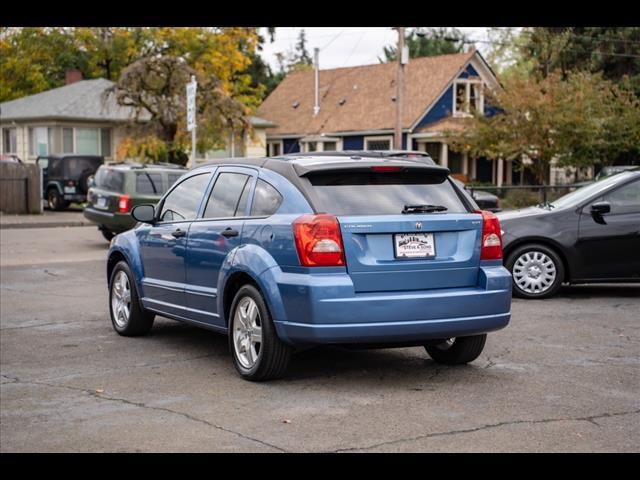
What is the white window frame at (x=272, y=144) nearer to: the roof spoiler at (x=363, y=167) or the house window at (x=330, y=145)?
the house window at (x=330, y=145)

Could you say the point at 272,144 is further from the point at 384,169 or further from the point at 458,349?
the point at 384,169

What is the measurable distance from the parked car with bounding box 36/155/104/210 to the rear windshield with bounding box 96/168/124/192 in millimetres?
12506

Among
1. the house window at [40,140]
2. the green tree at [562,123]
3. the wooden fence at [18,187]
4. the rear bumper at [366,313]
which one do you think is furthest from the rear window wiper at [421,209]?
the house window at [40,140]

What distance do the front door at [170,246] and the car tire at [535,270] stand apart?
15.1 feet

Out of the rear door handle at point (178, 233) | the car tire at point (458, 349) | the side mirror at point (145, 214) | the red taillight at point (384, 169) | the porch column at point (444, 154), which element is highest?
the porch column at point (444, 154)

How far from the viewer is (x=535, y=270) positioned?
11.7 meters

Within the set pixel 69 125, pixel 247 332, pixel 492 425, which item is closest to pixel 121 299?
pixel 247 332

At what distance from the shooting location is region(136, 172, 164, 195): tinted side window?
20000mm

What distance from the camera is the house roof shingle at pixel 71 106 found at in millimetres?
42906

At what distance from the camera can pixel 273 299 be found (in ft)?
22.5

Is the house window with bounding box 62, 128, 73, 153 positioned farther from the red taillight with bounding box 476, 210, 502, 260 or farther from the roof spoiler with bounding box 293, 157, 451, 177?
the red taillight with bounding box 476, 210, 502, 260
